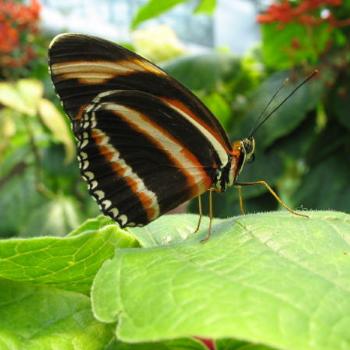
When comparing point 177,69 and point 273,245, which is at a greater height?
point 273,245

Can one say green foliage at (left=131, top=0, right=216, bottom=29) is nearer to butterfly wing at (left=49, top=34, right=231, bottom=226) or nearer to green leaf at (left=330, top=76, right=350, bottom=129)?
green leaf at (left=330, top=76, right=350, bottom=129)

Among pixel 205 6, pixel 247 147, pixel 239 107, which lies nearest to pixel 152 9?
pixel 205 6

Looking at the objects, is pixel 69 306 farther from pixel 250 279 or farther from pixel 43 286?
pixel 250 279

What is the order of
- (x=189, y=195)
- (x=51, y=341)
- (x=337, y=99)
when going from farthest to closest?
(x=337, y=99) → (x=189, y=195) → (x=51, y=341)

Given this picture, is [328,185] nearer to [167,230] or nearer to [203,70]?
[203,70]

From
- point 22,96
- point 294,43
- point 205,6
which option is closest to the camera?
point 294,43

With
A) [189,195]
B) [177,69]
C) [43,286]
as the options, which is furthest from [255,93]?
[43,286]
